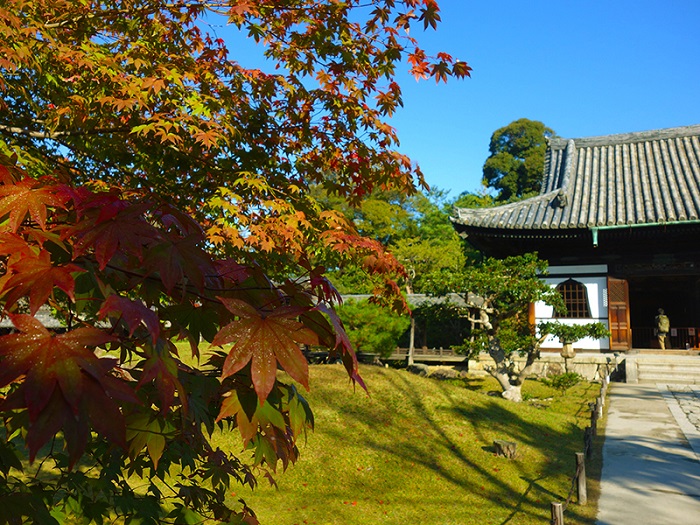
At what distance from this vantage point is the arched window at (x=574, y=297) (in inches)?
750

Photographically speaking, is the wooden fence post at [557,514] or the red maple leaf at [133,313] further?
the wooden fence post at [557,514]

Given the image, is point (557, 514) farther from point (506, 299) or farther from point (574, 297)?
point (574, 297)

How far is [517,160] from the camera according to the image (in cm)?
4828

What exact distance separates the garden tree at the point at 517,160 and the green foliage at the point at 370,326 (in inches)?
1091

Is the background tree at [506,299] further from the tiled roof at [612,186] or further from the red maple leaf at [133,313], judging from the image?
the red maple leaf at [133,313]

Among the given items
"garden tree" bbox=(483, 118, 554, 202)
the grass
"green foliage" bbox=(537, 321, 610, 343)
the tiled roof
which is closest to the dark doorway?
the tiled roof

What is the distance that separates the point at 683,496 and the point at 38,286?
769 centimetres

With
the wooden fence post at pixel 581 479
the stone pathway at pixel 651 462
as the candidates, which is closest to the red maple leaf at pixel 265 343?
the stone pathway at pixel 651 462

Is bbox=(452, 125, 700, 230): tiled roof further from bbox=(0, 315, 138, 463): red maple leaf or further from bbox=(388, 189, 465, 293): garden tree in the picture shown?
bbox=(0, 315, 138, 463): red maple leaf

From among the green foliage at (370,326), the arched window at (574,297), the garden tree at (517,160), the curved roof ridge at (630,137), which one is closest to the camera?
the arched window at (574,297)

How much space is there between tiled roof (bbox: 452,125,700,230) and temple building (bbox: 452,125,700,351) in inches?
1.3

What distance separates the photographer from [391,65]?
16.6ft

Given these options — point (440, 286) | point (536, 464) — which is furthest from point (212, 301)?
point (440, 286)

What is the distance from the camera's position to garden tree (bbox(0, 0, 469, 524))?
1354mm
